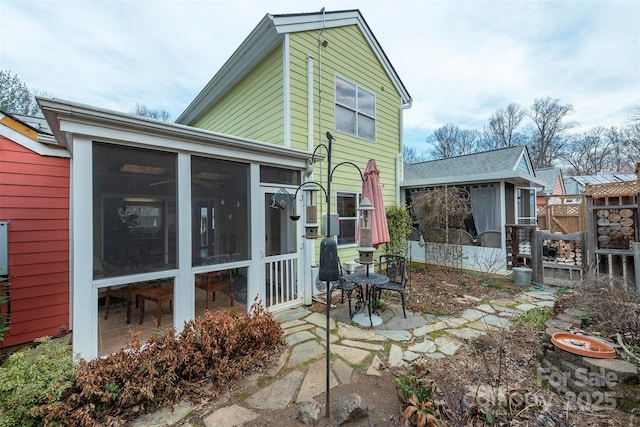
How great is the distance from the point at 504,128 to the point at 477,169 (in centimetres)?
2365

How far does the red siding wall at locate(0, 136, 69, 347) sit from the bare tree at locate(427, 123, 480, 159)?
29891mm

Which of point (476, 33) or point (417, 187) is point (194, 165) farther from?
point (476, 33)

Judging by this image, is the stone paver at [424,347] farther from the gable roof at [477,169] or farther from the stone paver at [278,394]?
the gable roof at [477,169]

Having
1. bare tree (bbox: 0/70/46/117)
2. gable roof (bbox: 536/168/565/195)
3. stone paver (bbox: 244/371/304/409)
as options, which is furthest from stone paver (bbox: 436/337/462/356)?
gable roof (bbox: 536/168/565/195)

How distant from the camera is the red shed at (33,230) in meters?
3.46

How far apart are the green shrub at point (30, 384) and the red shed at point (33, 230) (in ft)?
6.38

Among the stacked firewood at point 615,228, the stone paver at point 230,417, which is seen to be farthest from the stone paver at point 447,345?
the stacked firewood at point 615,228

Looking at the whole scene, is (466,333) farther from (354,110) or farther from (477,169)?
(477,169)

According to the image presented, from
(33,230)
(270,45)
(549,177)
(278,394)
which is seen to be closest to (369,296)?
(278,394)

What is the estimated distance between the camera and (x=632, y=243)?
183 inches

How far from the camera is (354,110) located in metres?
6.77

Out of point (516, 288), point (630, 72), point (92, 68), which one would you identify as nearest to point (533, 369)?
point (516, 288)

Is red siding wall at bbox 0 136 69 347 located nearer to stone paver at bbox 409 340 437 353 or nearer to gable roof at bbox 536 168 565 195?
stone paver at bbox 409 340 437 353

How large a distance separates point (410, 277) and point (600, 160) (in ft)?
98.7
